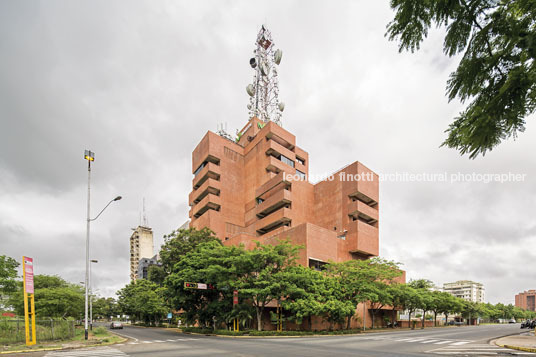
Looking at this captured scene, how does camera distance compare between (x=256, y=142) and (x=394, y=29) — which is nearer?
(x=394, y=29)

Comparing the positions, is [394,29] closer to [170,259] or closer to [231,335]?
[231,335]

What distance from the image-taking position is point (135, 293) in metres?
68.9

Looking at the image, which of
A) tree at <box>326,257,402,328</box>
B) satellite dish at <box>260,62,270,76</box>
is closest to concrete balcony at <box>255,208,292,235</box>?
tree at <box>326,257,402,328</box>

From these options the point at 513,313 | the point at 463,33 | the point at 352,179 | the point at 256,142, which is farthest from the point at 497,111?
the point at 513,313

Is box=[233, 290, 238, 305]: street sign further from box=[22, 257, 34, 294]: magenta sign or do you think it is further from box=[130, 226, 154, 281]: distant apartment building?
box=[130, 226, 154, 281]: distant apartment building

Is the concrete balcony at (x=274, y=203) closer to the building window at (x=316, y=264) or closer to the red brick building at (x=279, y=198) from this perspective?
the red brick building at (x=279, y=198)

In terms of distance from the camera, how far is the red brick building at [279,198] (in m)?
51.6

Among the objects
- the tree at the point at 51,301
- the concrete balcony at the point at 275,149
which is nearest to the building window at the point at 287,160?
the concrete balcony at the point at 275,149

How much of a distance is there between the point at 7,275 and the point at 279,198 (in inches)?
1502

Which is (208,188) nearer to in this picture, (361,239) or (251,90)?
(251,90)

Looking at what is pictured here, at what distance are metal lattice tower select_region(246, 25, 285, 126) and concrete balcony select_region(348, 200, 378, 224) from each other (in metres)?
32.5

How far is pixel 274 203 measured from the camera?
57.0 metres

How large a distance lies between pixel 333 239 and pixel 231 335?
23423 mm

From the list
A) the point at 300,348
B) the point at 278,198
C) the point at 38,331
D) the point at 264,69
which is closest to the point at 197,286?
the point at 38,331
